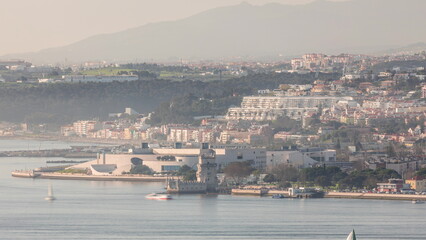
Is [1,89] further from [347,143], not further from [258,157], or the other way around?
[258,157]

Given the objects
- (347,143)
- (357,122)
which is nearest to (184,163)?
(347,143)

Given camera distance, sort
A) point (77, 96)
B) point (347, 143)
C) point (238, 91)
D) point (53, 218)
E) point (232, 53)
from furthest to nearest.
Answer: point (232, 53)
point (77, 96)
point (238, 91)
point (347, 143)
point (53, 218)

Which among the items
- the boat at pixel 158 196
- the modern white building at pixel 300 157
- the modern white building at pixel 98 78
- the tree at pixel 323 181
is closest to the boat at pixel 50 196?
the boat at pixel 158 196

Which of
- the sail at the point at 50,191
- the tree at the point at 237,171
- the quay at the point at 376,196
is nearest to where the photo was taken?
the quay at the point at 376,196

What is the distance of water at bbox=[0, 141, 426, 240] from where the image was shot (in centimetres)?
4047

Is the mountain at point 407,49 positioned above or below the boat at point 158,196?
above

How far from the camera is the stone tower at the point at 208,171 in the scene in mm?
52938

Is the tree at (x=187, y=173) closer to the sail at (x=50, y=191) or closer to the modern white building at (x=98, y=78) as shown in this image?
the sail at (x=50, y=191)

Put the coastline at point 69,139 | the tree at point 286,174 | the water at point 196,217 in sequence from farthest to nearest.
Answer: the coastline at point 69,139 < the tree at point 286,174 < the water at point 196,217

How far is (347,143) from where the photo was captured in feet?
229

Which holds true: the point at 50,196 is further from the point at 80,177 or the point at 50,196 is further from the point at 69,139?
the point at 69,139

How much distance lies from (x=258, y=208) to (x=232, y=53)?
141 meters

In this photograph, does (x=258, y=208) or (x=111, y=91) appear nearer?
(x=258, y=208)

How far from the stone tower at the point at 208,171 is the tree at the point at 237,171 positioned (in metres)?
1.45
